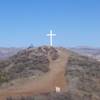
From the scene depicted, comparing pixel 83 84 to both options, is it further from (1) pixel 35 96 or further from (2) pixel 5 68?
(2) pixel 5 68

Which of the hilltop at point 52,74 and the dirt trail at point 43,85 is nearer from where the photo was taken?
the hilltop at point 52,74

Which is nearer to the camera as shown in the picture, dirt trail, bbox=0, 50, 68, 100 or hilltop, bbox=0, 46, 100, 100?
hilltop, bbox=0, 46, 100, 100

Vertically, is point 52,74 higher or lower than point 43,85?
higher

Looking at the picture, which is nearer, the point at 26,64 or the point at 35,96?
the point at 35,96

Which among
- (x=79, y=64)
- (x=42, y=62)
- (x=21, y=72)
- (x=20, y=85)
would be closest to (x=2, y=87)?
(x=20, y=85)

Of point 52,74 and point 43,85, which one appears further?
point 52,74

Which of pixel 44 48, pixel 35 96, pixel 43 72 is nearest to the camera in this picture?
pixel 35 96

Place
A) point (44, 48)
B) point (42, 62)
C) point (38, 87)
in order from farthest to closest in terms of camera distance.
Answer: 1. point (44, 48)
2. point (42, 62)
3. point (38, 87)

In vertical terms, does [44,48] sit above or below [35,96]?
above
